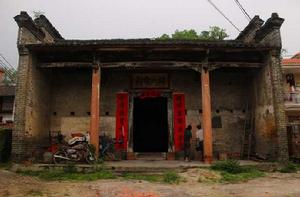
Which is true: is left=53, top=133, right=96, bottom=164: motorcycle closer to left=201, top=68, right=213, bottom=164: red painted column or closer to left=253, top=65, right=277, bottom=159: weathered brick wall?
left=201, top=68, right=213, bottom=164: red painted column

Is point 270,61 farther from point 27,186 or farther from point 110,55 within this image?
point 27,186

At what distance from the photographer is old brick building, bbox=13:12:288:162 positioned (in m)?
12.2

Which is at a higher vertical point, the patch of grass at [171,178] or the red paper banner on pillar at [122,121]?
the red paper banner on pillar at [122,121]

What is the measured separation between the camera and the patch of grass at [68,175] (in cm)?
964

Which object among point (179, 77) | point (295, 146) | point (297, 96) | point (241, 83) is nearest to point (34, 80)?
point (179, 77)

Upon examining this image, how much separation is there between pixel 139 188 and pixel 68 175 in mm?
2820

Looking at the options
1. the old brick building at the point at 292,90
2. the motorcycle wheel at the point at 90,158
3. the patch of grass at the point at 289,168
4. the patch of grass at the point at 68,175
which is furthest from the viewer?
the old brick building at the point at 292,90

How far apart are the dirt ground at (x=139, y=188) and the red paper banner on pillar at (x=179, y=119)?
423 cm

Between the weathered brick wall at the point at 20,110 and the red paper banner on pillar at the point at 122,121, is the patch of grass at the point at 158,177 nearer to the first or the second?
the red paper banner on pillar at the point at 122,121

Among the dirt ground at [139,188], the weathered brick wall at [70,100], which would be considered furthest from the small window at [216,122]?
the weathered brick wall at [70,100]

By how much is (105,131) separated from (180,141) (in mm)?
3255

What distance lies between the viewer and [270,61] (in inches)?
498

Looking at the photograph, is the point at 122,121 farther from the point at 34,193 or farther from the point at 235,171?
the point at 34,193

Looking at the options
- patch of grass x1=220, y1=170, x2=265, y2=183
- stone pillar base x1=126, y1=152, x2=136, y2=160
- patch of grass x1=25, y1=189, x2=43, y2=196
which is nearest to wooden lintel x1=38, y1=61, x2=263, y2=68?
stone pillar base x1=126, y1=152, x2=136, y2=160
